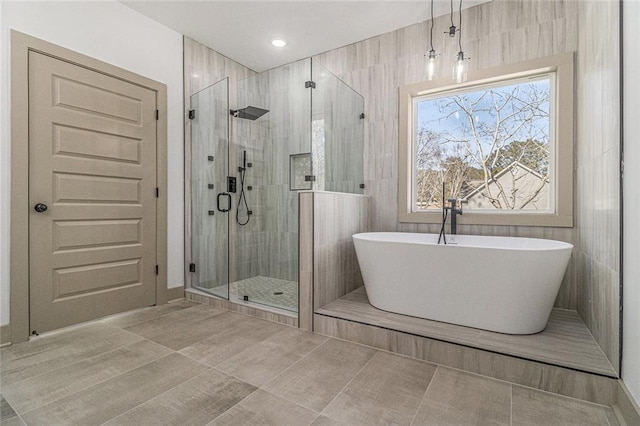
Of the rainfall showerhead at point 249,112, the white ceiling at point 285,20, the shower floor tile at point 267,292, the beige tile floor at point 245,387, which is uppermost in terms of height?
the white ceiling at point 285,20

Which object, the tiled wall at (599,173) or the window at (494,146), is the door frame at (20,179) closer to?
the window at (494,146)

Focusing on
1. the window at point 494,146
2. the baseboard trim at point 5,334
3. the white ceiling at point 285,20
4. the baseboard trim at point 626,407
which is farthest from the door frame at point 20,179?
the baseboard trim at point 626,407

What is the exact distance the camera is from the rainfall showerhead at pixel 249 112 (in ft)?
9.41

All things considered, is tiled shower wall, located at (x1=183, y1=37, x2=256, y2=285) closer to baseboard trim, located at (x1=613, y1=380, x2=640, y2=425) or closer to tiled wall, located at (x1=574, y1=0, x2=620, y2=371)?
tiled wall, located at (x1=574, y1=0, x2=620, y2=371)

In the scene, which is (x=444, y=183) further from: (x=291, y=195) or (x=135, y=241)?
(x=135, y=241)

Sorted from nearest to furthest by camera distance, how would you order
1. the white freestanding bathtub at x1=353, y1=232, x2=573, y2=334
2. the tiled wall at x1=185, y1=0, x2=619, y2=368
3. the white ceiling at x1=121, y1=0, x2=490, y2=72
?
the tiled wall at x1=185, y1=0, x2=619, y2=368 → the white freestanding bathtub at x1=353, y1=232, x2=573, y2=334 → the white ceiling at x1=121, y1=0, x2=490, y2=72

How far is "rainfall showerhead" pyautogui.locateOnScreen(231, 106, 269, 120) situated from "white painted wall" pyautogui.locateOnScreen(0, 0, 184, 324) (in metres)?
0.76

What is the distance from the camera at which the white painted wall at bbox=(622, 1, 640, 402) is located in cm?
134

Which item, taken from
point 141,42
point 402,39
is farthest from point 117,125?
point 402,39

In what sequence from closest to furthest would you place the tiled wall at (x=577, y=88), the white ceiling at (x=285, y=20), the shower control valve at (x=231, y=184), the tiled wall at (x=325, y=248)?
the tiled wall at (x=577, y=88) < the tiled wall at (x=325, y=248) < the white ceiling at (x=285, y=20) < the shower control valve at (x=231, y=184)

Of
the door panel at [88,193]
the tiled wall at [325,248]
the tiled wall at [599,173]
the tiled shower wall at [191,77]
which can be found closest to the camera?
the tiled wall at [599,173]

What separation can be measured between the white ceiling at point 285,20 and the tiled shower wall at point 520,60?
0.56ft

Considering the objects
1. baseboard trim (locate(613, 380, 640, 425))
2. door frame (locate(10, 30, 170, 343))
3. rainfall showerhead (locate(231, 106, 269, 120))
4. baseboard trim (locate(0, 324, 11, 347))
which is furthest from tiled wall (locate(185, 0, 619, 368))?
baseboard trim (locate(0, 324, 11, 347))

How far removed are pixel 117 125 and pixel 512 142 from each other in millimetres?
3481
